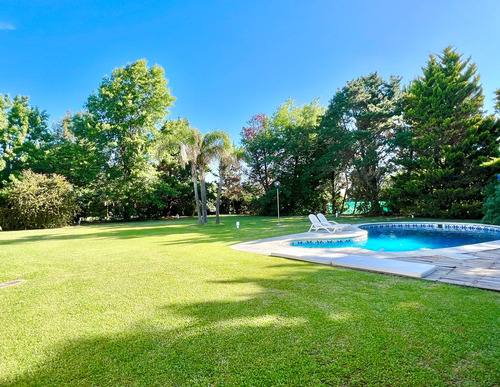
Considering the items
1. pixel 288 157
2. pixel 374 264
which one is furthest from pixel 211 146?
pixel 374 264

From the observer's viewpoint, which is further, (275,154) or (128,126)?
Result: (275,154)

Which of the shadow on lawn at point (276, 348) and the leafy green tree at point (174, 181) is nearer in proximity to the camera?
the shadow on lawn at point (276, 348)

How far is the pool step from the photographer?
164 inches

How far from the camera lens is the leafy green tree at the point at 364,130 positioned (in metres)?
18.1

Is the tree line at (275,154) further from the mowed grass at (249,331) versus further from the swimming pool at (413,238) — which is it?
the mowed grass at (249,331)

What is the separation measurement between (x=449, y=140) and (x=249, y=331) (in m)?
18.5

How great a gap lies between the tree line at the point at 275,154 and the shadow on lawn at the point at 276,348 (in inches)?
482

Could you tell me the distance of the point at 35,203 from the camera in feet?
56.0

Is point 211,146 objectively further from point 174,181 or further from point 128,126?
point 128,126

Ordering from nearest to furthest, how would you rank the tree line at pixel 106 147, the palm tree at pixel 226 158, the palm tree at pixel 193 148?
1. the palm tree at pixel 193 148
2. the palm tree at pixel 226 158
3. the tree line at pixel 106 147

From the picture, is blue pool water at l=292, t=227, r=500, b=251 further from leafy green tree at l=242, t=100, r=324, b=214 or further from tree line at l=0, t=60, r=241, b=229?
tree line at l=0, t=60, r=241, b=229

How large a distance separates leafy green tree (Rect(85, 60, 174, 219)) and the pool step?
2018cm

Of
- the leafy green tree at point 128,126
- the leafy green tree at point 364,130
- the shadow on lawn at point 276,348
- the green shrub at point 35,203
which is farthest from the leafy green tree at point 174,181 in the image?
the shadow on lawn at point 276,348

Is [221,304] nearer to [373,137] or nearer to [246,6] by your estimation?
[246,6]
